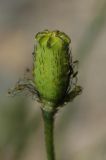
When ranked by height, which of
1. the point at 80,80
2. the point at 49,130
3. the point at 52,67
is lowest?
the point at 80,80

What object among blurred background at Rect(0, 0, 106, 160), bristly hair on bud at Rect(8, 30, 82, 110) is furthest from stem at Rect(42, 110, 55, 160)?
blurred background at Rect(0, 0, 106, 160)

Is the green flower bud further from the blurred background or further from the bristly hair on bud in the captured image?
the blurred background

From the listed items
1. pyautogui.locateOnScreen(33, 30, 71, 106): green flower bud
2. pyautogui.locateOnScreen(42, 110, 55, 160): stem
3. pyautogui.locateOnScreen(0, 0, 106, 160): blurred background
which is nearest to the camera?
pyautogui.locateOnScreen(33, 30, 71, 106): green flower bud

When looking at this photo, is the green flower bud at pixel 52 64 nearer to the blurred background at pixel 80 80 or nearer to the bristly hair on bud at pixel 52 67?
the bristly hair on bud at pixel 52 67

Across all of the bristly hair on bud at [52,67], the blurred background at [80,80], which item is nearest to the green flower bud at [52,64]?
the bristly hair on bud at [52,67]

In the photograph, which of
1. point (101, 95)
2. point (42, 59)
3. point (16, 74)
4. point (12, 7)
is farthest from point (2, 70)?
point (42, 59)

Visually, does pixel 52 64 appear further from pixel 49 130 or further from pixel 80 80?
pixel 80 80

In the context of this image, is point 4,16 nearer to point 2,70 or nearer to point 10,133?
point 2,70

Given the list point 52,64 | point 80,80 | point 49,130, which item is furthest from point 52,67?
point 80,80
